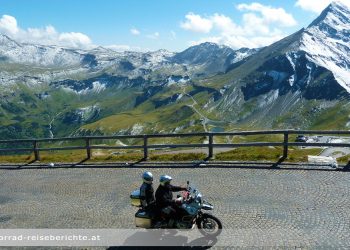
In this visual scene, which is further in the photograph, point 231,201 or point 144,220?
point 231,201

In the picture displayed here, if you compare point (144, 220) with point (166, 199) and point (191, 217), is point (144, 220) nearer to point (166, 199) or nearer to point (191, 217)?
point (166, 199)

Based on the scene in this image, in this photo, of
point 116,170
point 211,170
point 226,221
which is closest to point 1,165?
point 116,170

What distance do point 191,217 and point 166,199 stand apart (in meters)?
0.96

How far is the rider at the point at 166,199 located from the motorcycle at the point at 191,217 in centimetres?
20

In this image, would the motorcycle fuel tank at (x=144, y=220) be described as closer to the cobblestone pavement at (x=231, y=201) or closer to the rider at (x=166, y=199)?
the rider at (x=166, y=199)

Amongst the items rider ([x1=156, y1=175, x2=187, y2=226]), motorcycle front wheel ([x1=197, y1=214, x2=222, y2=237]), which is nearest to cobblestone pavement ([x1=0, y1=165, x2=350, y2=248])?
motorcycle front wheel ([x1=197, y1=214, x2=222, y2=237])

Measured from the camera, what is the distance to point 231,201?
53.5 ft

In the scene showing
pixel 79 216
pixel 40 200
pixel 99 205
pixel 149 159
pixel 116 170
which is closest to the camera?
pixel 79 216

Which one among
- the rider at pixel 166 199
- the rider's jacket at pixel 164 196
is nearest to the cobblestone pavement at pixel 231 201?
the rider at pixel 166 199

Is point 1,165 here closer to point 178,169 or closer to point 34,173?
point 34,173

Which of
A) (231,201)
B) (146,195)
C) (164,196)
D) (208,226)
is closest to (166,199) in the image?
(164,196)

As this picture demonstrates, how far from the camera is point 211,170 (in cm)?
2136

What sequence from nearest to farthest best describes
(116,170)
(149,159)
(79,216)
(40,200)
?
(79,216) → (40,200) → (116,170) → (149,159)

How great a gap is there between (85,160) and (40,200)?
7846 mm
